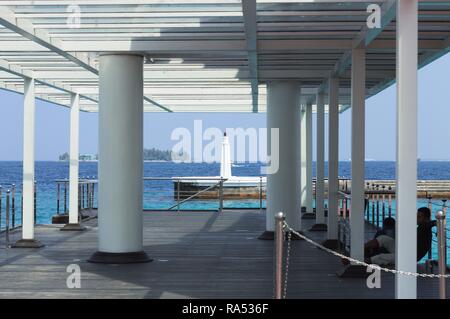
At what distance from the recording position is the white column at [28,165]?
10516mm

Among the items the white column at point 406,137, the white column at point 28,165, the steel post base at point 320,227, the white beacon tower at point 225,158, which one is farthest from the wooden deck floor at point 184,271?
the white beacon tower at point 225,158

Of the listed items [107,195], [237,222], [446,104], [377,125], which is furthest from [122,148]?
[446,104]

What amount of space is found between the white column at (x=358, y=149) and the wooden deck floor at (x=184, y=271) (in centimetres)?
46

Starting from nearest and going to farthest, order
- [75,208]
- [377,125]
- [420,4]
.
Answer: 1. [420,4]
2. [75,208]
3. [377,125]

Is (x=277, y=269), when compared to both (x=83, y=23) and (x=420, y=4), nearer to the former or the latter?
(x=420, y=4)

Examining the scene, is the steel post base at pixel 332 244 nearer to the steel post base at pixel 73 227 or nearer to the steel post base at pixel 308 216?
the steel post base at pixel 73 227

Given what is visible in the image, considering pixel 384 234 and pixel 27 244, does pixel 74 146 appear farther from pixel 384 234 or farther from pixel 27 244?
pixel 384 234

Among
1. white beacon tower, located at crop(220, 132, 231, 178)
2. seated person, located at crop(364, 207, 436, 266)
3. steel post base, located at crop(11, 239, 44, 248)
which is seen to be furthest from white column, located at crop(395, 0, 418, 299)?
white beacon tower, located at crop(220, 132, 231, 178)

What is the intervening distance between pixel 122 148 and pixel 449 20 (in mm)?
3560

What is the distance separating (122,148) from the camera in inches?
363

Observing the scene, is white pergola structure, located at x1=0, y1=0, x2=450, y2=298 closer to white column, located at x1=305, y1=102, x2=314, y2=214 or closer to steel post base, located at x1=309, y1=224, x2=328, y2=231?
steel post base, located at x1=309, y1=224, x2=328, y2=231

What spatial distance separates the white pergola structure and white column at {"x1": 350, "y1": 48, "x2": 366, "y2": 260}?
1cm

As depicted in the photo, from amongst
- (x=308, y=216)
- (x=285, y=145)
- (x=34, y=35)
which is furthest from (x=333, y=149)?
(x=308, y=216)

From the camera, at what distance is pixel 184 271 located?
855 centimetres
